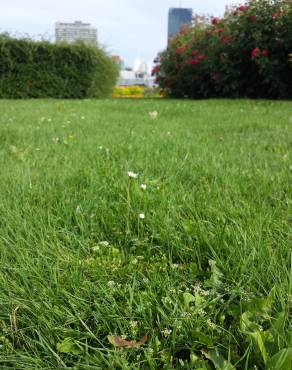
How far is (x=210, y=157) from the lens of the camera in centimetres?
260

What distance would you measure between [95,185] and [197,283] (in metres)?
0.95

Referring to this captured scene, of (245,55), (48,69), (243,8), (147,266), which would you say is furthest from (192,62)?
(147,266)

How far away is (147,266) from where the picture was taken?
1286 mm

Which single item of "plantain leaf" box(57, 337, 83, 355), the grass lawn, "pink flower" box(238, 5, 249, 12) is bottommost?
"plantain leaf" box(57, 337, 83, 355)

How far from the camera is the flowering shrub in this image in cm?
993

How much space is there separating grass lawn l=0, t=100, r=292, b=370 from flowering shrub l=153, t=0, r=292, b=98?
8569mm

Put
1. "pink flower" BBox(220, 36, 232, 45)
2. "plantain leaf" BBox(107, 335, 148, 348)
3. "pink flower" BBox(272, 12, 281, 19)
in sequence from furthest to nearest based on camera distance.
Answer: "pink flower" BBox(220, 36, 232, 45)
"pink flower" BBox(272, 12, 281, 19)
"plantain leaf" BBox(107, 335, 148, 348)

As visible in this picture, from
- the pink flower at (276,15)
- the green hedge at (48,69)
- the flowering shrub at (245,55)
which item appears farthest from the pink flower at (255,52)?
the green hedge at (48,69)

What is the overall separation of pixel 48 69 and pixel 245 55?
24.2ft

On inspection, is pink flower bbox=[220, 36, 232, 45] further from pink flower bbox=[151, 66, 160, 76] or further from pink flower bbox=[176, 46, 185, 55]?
pink flower bbox=[151, 66, 160, 76]

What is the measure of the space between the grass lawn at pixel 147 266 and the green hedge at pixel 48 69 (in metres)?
12.6

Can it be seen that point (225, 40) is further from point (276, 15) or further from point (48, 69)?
point (48, 69)

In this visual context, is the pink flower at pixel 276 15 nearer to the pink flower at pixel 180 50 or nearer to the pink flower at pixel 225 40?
the pink flower at pixel 225 40

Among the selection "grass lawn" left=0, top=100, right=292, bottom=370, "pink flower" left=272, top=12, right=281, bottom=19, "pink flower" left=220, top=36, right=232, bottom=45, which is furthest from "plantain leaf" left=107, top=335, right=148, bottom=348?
"pink flower" left=220, top=36, right=232, bottom=45
